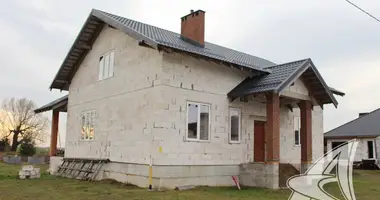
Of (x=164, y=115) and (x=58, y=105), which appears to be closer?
(x=164, y=115)

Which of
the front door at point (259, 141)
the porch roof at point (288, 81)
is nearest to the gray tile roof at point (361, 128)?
the porch roof at point (288, 81)

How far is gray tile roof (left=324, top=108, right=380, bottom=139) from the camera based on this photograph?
29703 mm

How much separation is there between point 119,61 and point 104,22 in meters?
2.17

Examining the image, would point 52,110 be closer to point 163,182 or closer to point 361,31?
point 163,182

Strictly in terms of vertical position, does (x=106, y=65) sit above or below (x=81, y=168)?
above

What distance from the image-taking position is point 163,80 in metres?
13.0

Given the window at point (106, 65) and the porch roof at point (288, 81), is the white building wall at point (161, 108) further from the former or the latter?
the porch roof at point (288, 81)

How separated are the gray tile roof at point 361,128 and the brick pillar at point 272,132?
18.6 metres

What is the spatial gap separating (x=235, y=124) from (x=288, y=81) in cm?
279

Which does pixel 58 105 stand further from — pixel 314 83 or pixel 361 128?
pixel 361 128

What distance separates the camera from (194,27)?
55.5ft

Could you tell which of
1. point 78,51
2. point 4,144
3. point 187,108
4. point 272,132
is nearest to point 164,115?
point 187,108

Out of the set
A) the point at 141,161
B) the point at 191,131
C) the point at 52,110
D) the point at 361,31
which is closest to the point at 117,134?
the point at 141,161

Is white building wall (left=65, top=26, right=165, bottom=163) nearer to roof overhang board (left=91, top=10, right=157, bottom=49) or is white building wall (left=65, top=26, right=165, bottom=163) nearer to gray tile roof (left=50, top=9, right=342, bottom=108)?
gray tile roof (left=50, top=9, right=342, bottom=108)
